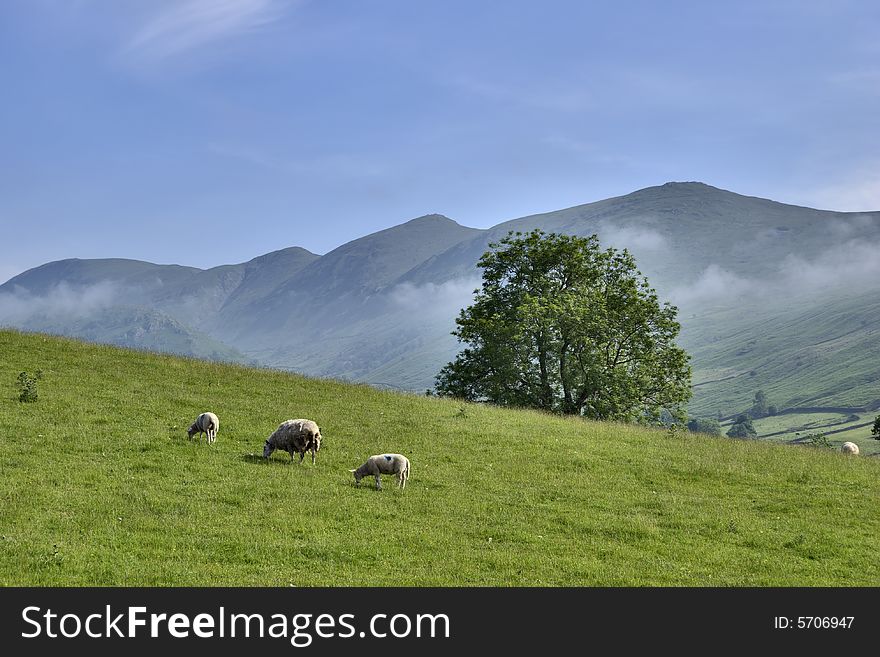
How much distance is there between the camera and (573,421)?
37156 millimetres

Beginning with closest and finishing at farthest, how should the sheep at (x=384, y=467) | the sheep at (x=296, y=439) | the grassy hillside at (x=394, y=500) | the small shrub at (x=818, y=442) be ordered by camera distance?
the grassy hillside at (x=394, y=500)
the sheep at (x=384, y=467)
the sheep at (x=296, y=439)
the small shrub at (x=818, y=442)

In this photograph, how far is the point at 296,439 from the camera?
947 inches

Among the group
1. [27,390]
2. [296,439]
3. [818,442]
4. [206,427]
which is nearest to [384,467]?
[296,439]

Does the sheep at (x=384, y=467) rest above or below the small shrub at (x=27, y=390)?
below

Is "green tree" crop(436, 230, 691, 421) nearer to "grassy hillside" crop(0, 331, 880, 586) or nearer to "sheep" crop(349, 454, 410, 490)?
"grassy hillside" crop(0, 331, 880, 586)

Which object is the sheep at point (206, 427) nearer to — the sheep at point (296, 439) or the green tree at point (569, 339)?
the sheep at point (296, 439)

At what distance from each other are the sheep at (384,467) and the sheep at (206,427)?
6.78m

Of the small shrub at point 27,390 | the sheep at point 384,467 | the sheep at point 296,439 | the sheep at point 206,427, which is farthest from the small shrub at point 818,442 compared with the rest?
the small shrub at point 27,390

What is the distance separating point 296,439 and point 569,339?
28008 millimetres

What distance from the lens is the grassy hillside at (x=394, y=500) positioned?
48.4 feet
